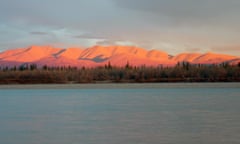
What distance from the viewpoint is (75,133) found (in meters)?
14.4

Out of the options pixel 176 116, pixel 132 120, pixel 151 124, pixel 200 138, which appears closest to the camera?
pixel 200 138

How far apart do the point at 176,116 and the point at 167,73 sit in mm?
89609

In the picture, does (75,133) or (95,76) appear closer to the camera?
(75,133)

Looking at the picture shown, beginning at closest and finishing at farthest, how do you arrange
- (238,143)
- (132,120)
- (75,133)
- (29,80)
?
(238,143) → (75,133) → (132,120) → (29,80)

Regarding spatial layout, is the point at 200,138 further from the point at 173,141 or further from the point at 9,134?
the point at 9,134

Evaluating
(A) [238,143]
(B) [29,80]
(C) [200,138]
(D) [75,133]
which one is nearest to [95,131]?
(D) [75,133]

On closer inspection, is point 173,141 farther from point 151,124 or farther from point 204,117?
point 204,117

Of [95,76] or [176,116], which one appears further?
[95,76]

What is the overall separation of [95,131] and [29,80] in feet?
305

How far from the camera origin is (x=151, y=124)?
16.4m

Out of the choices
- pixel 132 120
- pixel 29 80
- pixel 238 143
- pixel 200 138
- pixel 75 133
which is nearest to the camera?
pixel 238 143

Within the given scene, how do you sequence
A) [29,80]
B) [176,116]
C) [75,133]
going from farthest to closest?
[29,80]
[176,116]
[75,133]

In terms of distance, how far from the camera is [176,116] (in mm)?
19125

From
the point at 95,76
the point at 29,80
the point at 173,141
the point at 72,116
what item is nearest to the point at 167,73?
the point at 95,76
